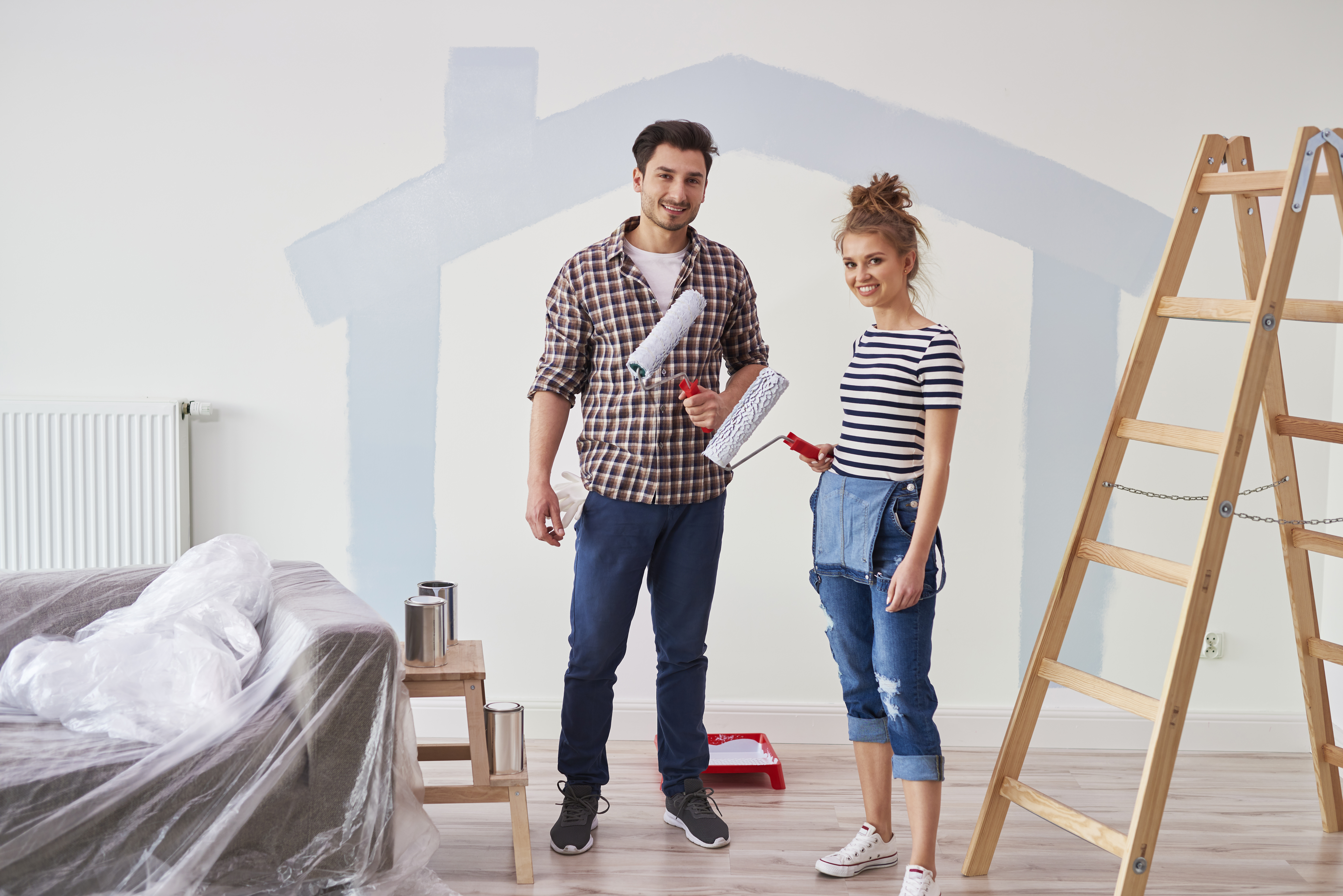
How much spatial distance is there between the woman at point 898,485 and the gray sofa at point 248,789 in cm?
84

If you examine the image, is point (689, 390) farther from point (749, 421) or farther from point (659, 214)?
point (659, 214)

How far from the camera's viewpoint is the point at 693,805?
77.2 inches

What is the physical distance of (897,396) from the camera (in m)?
1.61

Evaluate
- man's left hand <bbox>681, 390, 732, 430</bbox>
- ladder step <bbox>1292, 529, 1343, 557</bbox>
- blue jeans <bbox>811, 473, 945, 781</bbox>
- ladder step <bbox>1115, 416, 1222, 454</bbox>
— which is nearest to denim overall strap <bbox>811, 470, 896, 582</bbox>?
blue jeans <bbox>811, 473, 945, 781</bbox>

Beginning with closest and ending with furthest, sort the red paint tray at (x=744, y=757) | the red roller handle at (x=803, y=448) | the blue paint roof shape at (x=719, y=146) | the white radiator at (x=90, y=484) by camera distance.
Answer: the red roller handle at (x=803, y=448) → the red paint tray at (x=744, y=757) → the white radiator at (x=90, y=484) → the blue paint roof shape at (x=719, y=146)

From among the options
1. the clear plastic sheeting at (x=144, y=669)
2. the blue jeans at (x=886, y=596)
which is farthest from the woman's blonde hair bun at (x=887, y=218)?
the clear plastic sheeting at (x=144, y=669)

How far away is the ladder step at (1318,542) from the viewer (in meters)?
1.86

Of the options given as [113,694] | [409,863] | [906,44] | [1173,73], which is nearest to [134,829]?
[113,694]

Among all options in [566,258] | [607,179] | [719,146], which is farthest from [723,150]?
[566,258]

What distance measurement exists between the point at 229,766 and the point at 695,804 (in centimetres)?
95

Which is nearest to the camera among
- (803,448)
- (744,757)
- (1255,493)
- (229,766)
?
(229,766)

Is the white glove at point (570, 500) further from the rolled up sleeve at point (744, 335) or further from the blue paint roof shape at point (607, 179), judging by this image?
the blue paint roof shape at point (607, 179)

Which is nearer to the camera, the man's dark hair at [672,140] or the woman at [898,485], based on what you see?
the woman at [898,485]

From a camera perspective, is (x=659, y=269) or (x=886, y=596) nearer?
(x=886, y=596)
